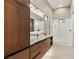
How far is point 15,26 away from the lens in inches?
80.6

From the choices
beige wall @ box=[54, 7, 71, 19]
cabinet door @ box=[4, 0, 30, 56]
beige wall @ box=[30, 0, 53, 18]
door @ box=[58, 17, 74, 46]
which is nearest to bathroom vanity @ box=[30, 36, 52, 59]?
cabinet door @ box=[4, 0, 30, 56]

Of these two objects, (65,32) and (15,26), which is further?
(65,32)

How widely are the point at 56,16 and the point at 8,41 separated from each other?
999 cm

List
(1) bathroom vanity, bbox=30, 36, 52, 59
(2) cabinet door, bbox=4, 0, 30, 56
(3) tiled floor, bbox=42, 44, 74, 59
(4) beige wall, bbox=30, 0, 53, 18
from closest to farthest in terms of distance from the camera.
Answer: (2) cabinet door, bbox=4, 0, 30, 56 < (1) bathroom vanity, bbox=30, 36, 52, 59 < (3) tiled floor, bbox=42, 44, 74, 59 < (4) beige wall, bbox=30, 0, 53, 18

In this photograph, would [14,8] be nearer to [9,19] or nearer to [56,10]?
[9,19]

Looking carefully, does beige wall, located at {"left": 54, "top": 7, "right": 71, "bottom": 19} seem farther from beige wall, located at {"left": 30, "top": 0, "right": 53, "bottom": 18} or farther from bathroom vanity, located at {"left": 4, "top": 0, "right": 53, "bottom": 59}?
bathroom vanity, located at {"left": 4, "top": 0, "right": 53, "bottom": 59}

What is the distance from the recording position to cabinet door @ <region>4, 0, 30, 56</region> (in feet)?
5.82

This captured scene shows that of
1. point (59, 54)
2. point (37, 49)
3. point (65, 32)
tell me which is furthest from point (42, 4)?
point (65, 32)

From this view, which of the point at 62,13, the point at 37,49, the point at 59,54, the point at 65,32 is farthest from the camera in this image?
the point at 62,13

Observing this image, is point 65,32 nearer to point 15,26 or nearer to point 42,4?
point 42,4

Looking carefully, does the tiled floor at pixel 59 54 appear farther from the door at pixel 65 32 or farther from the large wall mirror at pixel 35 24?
the door at pixel 65 32
